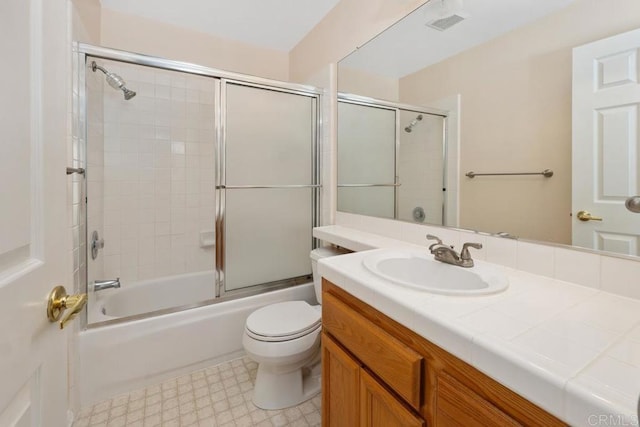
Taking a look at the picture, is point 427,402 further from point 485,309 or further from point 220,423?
point 220,423

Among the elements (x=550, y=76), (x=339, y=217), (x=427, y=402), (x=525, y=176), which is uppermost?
(x=550, y=76)

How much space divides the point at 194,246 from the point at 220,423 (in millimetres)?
1506

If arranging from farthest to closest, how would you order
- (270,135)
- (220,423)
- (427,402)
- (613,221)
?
(270,135) < (220,423) < (613,221) < (427,402)

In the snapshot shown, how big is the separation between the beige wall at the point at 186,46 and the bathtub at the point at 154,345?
1.84 m

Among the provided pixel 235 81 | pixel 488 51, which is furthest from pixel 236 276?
pixel 488 51

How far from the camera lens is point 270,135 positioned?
2008mm

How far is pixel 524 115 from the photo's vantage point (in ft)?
3.47

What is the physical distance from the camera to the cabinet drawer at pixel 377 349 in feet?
2.31

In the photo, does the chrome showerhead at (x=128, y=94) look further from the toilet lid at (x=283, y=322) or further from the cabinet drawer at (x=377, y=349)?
the cabinet drawer at (x=377, y=349)

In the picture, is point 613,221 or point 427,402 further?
point 613,221

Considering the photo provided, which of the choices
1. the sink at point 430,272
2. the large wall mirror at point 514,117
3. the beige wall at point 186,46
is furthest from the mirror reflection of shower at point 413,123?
the beige wall at point 186,46

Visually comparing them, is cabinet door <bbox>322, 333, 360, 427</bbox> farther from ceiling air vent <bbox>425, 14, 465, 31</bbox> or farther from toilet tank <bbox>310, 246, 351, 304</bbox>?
ceiling air vent <bbox>425, 14, 465, 31</bbox>

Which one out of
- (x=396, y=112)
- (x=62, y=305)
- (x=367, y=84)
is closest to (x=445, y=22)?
(x=396, y=112)

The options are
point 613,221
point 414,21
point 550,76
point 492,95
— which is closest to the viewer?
point 613,221
